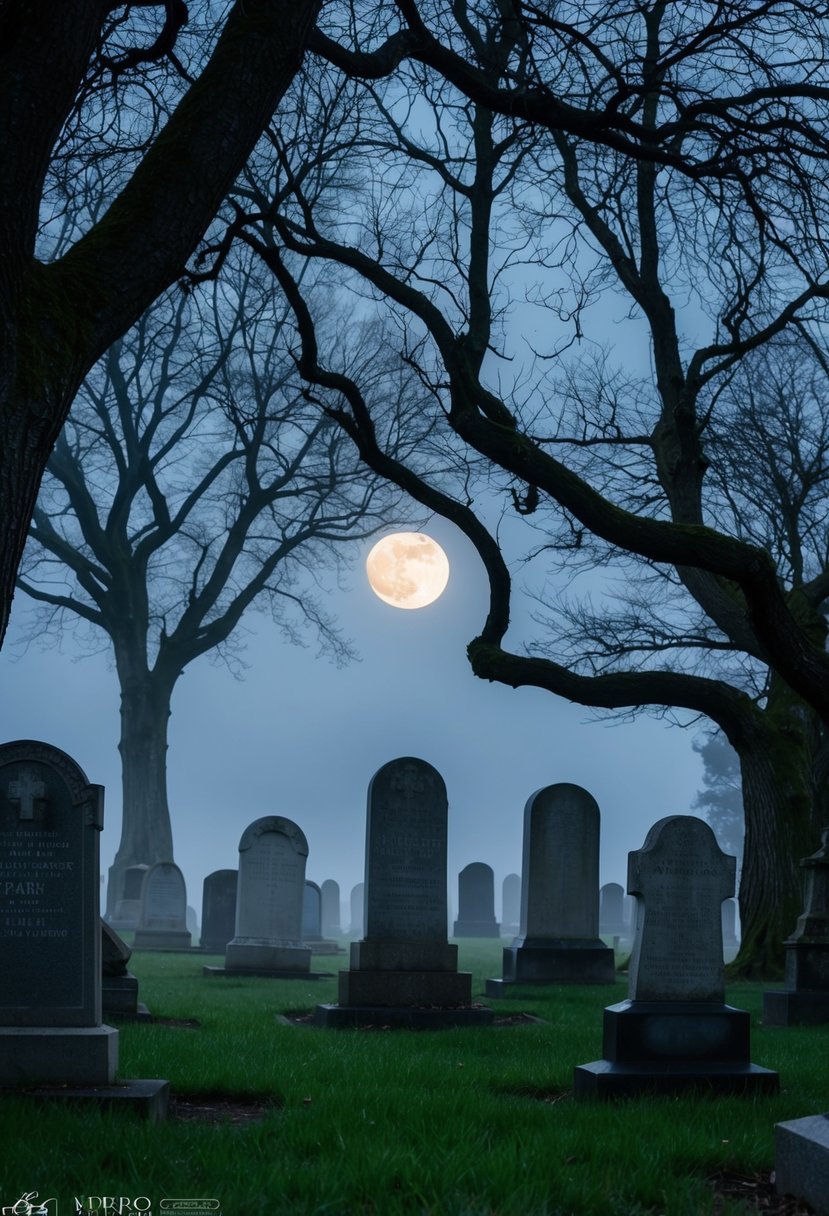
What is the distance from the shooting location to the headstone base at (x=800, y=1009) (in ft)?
37.9

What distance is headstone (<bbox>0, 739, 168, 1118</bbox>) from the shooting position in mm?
6117

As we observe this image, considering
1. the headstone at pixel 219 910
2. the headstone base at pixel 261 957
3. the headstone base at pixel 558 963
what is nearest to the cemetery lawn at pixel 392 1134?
the headstone base at pixel 558 963

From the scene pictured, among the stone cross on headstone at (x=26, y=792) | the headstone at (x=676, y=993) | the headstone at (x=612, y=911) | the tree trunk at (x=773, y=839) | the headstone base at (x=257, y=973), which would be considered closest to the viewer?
the stone cross on headstone at (x=26, y=792)

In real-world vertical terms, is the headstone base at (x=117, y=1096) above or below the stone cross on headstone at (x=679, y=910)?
below

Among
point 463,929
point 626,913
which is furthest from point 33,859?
point 626,913

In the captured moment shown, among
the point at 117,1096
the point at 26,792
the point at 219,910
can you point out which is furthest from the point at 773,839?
the point at 117,1096

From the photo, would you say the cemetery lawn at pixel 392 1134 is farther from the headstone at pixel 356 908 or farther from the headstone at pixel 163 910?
the headstone at pixel 356 908

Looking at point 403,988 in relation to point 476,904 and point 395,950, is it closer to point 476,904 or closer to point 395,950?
point 395,950

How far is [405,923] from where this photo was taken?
38.2 ft

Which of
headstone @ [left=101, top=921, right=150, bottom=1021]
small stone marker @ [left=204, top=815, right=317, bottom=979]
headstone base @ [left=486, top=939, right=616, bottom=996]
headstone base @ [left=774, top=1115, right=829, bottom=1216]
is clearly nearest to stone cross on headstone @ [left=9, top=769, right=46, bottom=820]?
headstone @ [left=101, top=921, right=150, bottom=1021]

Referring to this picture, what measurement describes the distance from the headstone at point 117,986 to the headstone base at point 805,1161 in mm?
6500

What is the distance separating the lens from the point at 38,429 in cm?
428

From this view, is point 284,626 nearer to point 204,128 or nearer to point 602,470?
point 602,470

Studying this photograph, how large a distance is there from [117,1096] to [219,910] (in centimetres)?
1624
